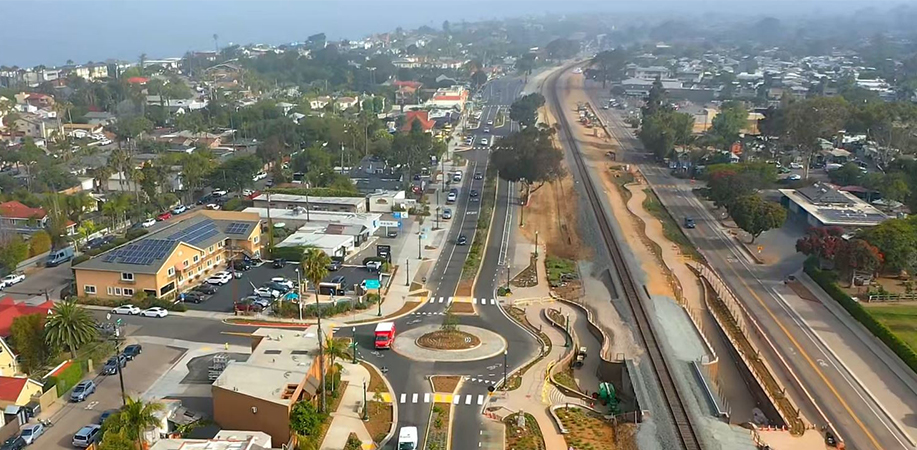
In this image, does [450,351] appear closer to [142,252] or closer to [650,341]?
[650,341]

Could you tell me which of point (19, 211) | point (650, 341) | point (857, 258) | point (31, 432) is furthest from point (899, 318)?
point (19, 211)

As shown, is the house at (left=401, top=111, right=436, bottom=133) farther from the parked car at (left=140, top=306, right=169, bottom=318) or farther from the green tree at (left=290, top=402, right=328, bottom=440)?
the green tree at (left=290, top=402, right=328, bottom=440)

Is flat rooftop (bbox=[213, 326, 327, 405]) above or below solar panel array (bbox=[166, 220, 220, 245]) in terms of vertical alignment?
below

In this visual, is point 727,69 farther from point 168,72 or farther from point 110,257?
point 110,257

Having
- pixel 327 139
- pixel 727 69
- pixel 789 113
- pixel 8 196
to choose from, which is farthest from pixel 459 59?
pixel 8 196

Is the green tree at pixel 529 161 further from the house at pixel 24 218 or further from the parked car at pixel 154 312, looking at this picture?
→ the house at pixel 24 218

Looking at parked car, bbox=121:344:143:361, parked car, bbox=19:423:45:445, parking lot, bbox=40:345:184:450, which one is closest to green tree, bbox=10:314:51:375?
parking lot, bbox=40:345:184:450

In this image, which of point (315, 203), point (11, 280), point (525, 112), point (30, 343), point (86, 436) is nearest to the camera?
point (86, 436)
